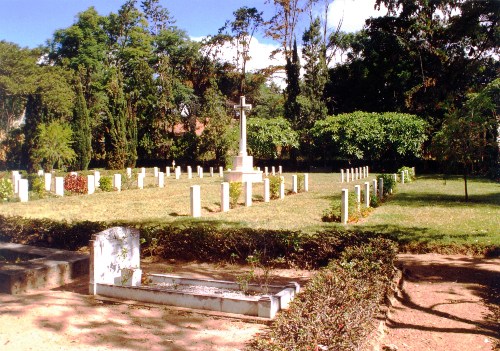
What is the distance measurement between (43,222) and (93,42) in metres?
19.3

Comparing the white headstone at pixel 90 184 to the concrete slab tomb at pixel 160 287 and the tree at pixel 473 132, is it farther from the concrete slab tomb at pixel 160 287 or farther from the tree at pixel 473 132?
the tree at pixel 473 132

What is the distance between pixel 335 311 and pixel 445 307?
212cm

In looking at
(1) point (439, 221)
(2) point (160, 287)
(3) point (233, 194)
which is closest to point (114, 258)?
(2) point (160, 287)

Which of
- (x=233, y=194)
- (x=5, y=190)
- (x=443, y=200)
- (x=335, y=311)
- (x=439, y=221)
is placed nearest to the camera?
(x=335, y=311)

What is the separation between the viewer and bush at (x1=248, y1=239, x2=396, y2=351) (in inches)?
142

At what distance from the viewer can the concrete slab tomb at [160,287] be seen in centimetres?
505

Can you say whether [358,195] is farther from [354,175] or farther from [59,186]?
[354,175]

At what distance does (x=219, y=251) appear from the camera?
25.9 feet

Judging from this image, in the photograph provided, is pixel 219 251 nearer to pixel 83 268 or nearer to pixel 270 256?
pixel 270 256

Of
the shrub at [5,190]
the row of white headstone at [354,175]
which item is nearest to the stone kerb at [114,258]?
the shrub at [5,190]

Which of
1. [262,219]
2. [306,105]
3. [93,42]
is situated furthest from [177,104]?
[262,219]

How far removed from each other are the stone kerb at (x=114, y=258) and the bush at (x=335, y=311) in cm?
245

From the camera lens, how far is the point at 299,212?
517 inches

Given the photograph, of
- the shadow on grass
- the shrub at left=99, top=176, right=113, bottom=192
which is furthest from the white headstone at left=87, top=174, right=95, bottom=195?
the shadow on grass
